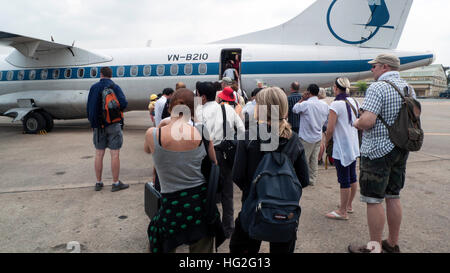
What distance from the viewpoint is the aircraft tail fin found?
8.77 meters

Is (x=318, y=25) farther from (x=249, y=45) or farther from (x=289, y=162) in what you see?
(x=289, y=162)

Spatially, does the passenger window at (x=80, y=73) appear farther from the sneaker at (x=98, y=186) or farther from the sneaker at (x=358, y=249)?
the sneaker at (x=358, y=249)

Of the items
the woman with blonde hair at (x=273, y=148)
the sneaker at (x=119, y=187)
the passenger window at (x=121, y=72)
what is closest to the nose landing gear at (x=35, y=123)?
the passenger window at (x=121, y=72)

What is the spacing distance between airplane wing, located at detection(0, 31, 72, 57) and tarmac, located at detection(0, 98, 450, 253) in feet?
18.4

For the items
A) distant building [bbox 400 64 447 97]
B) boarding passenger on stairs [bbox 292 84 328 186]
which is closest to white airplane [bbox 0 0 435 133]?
boarding passenger on stairs [bbox 292 84 328 186]

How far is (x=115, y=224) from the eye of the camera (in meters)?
3.44

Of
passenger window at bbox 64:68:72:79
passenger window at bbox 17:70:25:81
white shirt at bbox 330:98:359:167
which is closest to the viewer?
white shirt at bbox 330:98:359:167

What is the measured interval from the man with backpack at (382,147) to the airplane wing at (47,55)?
35.2 ft

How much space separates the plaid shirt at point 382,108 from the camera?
2514 mm

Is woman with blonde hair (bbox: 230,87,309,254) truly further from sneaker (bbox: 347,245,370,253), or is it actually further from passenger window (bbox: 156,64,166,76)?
passenger window (bbox: 156,64,166,76)

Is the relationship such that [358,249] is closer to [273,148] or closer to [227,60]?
[273,148]
